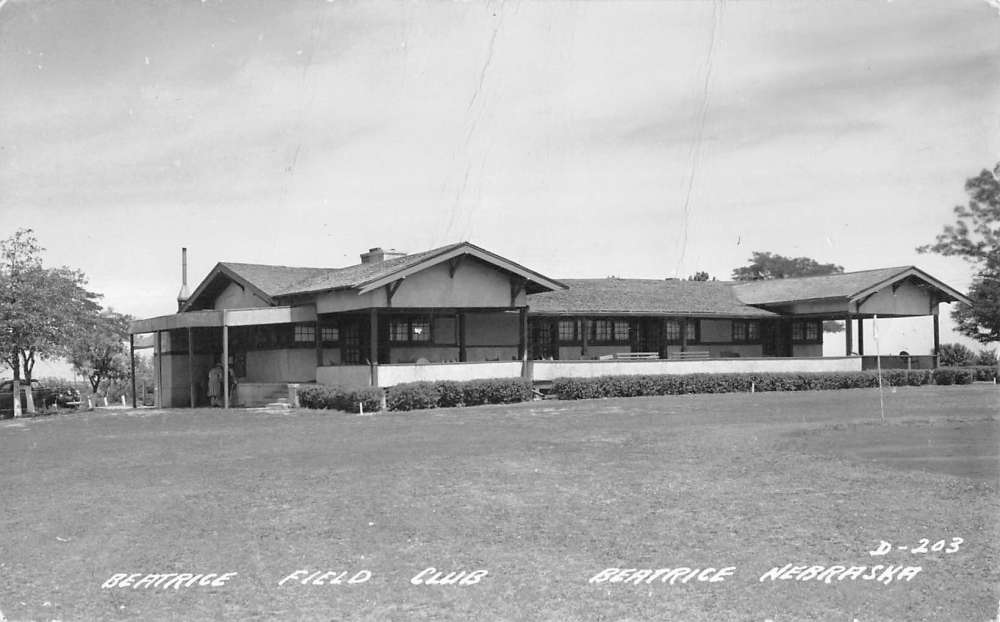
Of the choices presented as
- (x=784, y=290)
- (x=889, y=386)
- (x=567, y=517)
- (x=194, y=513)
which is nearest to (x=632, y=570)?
(x=567, y=517)

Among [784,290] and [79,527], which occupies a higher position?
[784,290]

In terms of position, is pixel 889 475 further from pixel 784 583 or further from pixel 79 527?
pixel 79 527

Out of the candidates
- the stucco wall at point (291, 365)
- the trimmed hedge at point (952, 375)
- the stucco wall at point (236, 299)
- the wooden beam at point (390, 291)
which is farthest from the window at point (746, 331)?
the stucco wall at point (236, 299)

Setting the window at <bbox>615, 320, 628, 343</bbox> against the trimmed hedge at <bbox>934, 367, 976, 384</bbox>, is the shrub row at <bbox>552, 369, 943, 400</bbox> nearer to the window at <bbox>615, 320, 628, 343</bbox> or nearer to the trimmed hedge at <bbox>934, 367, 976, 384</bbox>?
the trimmed hedge at <bbox>934, 367, 976, 384</bbox>

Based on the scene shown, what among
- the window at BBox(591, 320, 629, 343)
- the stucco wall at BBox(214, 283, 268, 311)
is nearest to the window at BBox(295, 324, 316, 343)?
the stucco wall at BBox(214, 283, 268, 311)

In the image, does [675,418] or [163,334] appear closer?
[675,418]

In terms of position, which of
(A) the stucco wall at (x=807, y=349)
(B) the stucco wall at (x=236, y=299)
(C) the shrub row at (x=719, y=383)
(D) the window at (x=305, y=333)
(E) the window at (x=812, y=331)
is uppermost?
(B) the stucco wall at (x=236, y=299)

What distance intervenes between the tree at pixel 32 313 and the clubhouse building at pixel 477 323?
2.45 meters

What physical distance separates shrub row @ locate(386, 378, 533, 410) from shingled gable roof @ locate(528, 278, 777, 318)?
17.8 ft

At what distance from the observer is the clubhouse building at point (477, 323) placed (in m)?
27.1

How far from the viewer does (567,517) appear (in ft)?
28.7

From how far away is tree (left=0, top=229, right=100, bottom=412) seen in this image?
29375mm

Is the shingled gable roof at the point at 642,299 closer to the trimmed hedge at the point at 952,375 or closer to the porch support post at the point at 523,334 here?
the porch support post at the point at 523,334

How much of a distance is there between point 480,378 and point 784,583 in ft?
69.9
